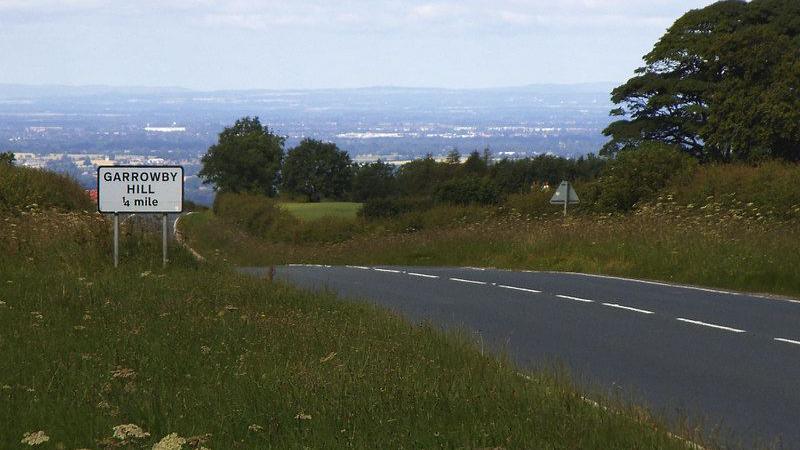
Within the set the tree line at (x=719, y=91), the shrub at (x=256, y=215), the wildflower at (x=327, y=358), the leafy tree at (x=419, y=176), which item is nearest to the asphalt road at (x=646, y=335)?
the wildflower at (x=327, y=358)

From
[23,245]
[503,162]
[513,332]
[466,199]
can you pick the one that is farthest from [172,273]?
[503,162]

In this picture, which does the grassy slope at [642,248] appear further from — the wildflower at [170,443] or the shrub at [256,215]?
the shrub at [256,215]

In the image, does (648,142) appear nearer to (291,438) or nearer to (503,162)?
(291,438)

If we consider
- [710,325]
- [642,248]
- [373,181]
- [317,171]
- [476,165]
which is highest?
[710,325]

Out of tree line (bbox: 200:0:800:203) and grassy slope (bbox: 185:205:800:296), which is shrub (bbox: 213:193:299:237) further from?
grassy slope (bbox: 185:205:800:296)

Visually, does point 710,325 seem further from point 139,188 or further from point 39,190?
point 39,190

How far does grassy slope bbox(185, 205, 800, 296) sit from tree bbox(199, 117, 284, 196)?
498ft

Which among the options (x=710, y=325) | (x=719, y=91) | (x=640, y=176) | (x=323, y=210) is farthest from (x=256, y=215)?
(x=710, y=325)

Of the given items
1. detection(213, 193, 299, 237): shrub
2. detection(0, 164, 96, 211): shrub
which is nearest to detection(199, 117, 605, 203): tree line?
detection(213, 193, 299, 237): shrub

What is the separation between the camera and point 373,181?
18938 cm

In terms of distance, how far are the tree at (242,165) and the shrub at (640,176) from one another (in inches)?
5458

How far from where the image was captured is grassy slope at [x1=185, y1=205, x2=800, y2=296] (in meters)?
21.0

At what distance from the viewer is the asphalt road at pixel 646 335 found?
9844 millimetres

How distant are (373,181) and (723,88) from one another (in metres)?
128
